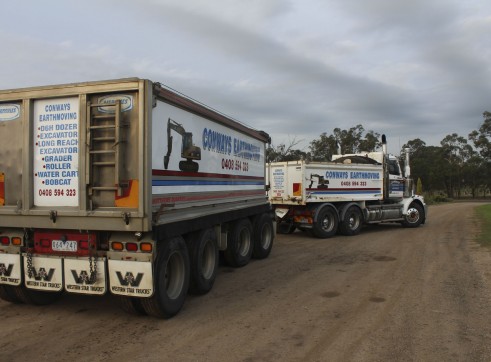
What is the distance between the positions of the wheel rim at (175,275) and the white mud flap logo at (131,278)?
72 centimetres

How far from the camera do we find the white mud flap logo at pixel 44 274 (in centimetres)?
522

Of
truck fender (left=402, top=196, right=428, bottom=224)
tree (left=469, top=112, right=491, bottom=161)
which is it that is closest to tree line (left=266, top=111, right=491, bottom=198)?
tree (left=469, top=112, right=491, bottom=161)

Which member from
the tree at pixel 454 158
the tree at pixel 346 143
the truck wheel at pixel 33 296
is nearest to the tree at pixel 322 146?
the tree at pixel 346 143

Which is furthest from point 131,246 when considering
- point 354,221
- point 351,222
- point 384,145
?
point 384,145

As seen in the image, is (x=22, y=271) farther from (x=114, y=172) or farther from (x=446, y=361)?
(x=446, y=361)

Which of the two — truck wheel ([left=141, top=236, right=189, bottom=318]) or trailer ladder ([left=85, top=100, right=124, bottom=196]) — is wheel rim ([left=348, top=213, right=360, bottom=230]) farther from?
trailer ladder ([left=85, top=100, right=124, bottom=196])

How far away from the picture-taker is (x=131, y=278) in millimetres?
4973

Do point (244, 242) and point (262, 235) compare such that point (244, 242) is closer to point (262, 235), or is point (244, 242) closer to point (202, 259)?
point (262, 235)

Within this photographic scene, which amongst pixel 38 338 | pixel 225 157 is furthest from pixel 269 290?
pixel 38 338

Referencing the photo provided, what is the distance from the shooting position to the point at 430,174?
67625 mm

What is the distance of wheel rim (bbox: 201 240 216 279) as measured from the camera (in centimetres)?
691

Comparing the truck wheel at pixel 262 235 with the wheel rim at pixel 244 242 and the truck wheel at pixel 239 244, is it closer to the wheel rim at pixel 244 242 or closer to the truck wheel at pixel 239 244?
the truck wheel at pixel 239 244

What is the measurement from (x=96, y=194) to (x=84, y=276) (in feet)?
3.22

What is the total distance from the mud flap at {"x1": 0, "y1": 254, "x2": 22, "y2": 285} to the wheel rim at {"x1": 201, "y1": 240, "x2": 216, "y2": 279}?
8.64ft
